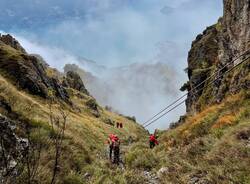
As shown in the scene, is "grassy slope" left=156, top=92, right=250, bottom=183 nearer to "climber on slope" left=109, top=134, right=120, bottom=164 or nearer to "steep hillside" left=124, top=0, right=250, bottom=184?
"steep hillside" left=124, top=0, right=250, bottom=184

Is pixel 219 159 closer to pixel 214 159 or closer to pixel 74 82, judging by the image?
pixel 214 159

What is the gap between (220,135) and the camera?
15484 mm

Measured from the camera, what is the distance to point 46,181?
10.8 metres

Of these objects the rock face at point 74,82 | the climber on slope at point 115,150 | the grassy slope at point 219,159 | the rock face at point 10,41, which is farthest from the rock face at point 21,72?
the rock face at point 74,82

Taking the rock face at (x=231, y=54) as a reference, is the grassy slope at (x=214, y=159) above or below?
below

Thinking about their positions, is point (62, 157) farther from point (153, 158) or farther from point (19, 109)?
point (19, 109)

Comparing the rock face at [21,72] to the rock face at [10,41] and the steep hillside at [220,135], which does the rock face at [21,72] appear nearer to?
the steep hillside at [220,135]

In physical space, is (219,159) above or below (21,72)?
below

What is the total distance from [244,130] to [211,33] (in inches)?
1371

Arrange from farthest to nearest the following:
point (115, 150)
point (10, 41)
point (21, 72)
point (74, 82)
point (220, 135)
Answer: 1. point (74, 82)
2. point (10, 41)
3. point (21, 72)
4. point (115, 150)
5. point (220, 135)

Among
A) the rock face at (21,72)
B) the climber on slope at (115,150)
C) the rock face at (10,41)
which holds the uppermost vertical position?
the rock face at (10,41)

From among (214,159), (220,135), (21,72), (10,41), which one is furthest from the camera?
(10,41)

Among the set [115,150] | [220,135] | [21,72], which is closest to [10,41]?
[21,72]

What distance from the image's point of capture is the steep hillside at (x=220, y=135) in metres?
10.3
